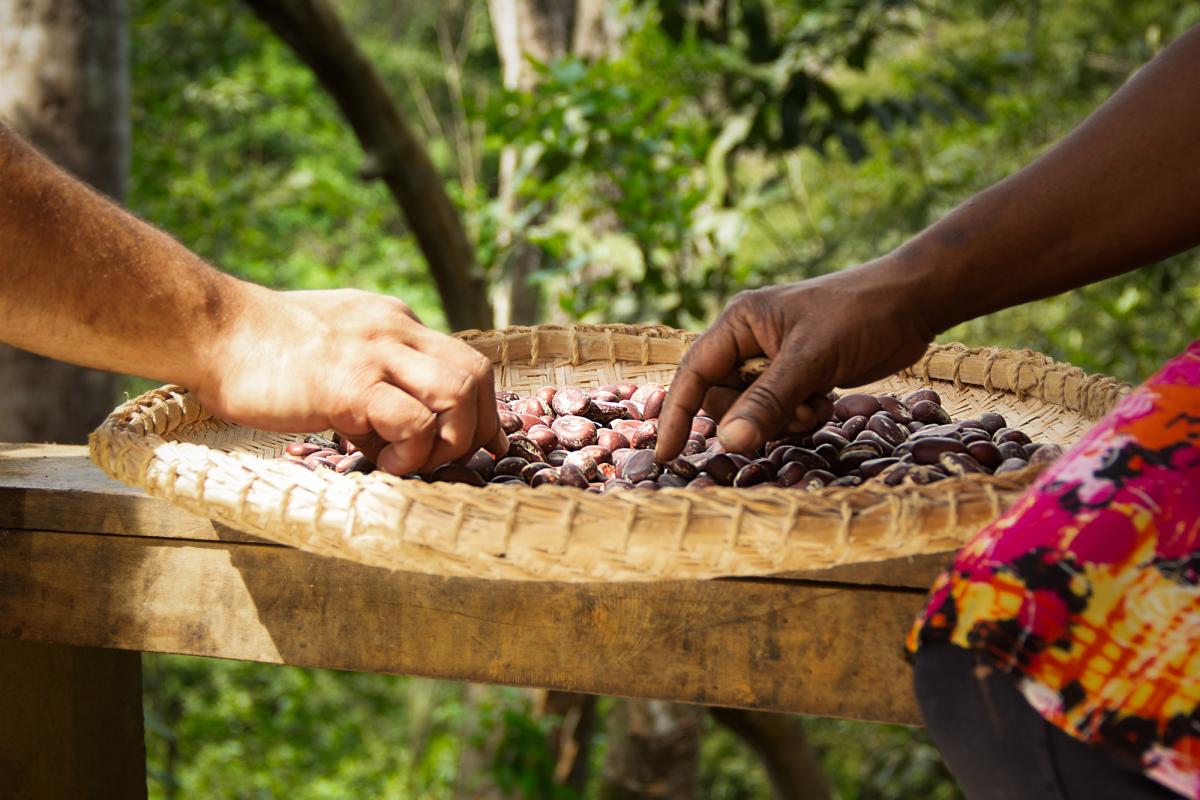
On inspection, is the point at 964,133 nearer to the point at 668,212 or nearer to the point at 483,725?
the point at 668,212

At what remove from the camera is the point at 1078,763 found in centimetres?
70

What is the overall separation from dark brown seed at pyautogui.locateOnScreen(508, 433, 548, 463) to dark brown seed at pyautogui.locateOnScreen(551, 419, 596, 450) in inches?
2.2

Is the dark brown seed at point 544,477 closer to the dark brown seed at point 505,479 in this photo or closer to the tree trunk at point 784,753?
→ the dark brown seed at point 505,479

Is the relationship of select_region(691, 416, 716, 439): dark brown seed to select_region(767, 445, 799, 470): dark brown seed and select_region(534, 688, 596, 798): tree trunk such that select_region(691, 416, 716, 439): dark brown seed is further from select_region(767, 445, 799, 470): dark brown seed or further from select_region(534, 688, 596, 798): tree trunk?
select_region(534, 688, 596, 798): tree trunk

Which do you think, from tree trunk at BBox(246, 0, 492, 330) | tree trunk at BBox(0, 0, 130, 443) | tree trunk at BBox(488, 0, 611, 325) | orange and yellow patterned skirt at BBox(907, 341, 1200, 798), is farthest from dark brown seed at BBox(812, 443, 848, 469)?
tree trunk at BBox(488, 0, 611, 325)

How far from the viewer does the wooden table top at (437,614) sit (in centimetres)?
107

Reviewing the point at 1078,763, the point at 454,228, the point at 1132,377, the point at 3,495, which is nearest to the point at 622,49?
the point at 454,228

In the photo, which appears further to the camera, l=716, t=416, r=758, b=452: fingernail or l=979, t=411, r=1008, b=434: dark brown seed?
l=979, t=411, r=1008, b=434: dark brown seed

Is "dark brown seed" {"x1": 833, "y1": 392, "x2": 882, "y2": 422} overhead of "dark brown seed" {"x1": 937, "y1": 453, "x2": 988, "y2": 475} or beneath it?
beneath

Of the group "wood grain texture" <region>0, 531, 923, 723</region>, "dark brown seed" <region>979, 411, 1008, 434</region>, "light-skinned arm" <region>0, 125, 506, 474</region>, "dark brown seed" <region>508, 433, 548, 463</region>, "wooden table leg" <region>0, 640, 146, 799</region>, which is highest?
"light-skinned arm" <region>0, 125, 506, 474</region>

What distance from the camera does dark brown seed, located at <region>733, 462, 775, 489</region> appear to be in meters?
1.19

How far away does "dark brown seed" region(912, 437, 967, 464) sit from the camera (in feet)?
3.91

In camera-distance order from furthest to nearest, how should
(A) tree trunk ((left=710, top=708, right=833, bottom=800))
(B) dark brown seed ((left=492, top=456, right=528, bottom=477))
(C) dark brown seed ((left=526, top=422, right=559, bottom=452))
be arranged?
1. (A) tree trunk ((left=710, top=708, right=833, bottom=800))
2. (C) dark brown seed ((left=526, top=422, right=559, bottom=452))
3. (B) dark brown seed ((left=492, top=456, right=528, bottom=477))

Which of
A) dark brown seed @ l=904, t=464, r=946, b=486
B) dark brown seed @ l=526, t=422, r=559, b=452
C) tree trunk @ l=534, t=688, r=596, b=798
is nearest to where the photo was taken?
dark brown seed @ l=904, t=464, r=946, b=486
